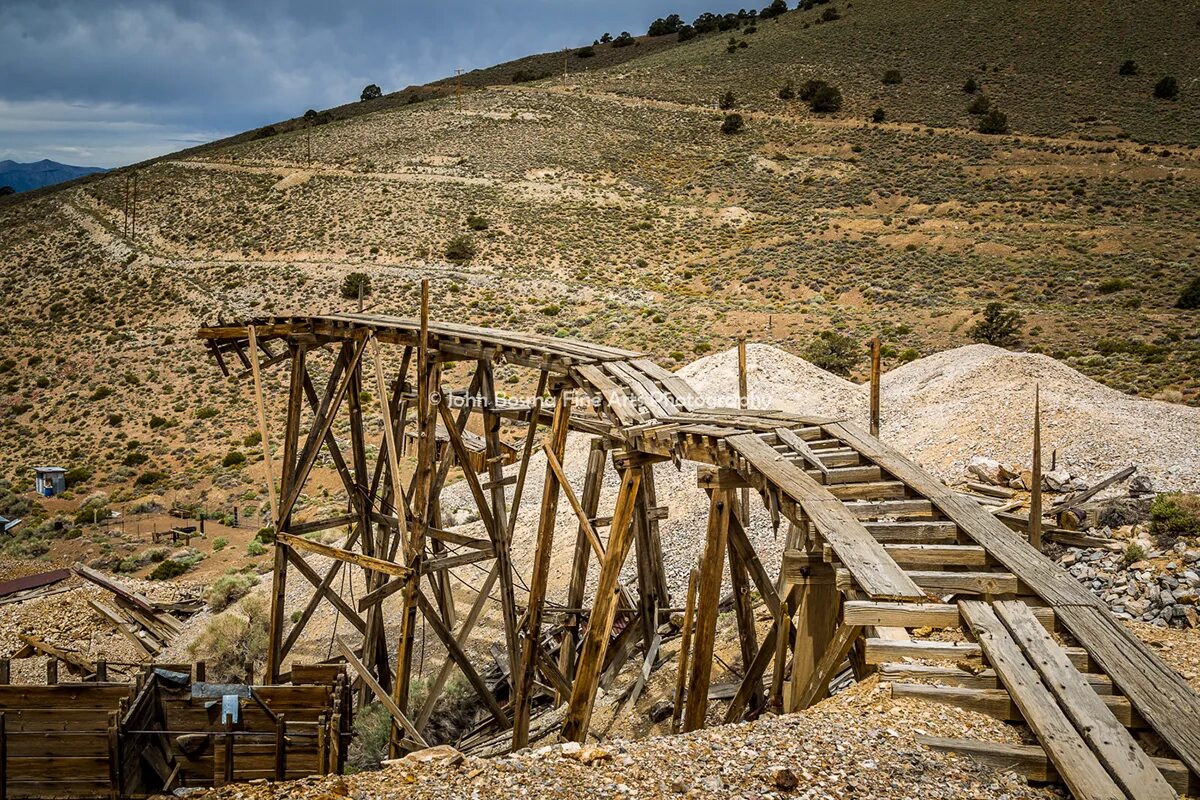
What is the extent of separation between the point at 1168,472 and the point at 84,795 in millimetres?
14026

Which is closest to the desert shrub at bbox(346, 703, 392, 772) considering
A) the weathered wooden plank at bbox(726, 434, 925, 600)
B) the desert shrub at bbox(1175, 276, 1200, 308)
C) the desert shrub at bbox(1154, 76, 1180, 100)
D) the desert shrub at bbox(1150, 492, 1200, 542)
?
the weathered wooden plank at bbox(726, 434, 925, 600)

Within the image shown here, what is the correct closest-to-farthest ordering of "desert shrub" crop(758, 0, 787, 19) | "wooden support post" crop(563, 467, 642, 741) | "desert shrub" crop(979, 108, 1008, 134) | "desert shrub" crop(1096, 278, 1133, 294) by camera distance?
"wooden support post" crop(563, 467, 642, 741) → "desert shrub" crop(1096, 278, 1133, 294) → "desert shrub" crop(979, 108, 1008, 134) → "desert shrub" crop(758, 0, 787, 19)

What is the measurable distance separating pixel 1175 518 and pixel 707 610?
262 inches

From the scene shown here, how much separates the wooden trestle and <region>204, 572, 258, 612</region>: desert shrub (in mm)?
5423

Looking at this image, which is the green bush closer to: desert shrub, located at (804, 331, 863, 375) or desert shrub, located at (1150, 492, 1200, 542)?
desert shrub, located at (804, 331, 863, 375)

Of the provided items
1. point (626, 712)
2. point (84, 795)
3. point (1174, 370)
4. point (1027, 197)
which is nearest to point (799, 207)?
point (1027, 197)

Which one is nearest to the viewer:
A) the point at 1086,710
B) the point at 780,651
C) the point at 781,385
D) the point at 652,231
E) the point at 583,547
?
the point at 1086,710

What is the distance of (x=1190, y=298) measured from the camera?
2947cm

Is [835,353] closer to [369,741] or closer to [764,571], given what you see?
[764,571]

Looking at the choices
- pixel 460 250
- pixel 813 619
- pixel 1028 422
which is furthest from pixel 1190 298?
pixel 460 250

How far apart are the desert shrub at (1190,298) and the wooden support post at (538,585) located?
2961cm

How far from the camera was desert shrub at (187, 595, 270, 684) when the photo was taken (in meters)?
13.3

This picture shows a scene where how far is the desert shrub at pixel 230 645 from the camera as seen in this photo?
1330 centimetres

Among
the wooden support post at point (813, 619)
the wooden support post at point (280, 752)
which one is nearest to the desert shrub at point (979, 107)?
the wooden support post at point (813, 619)
